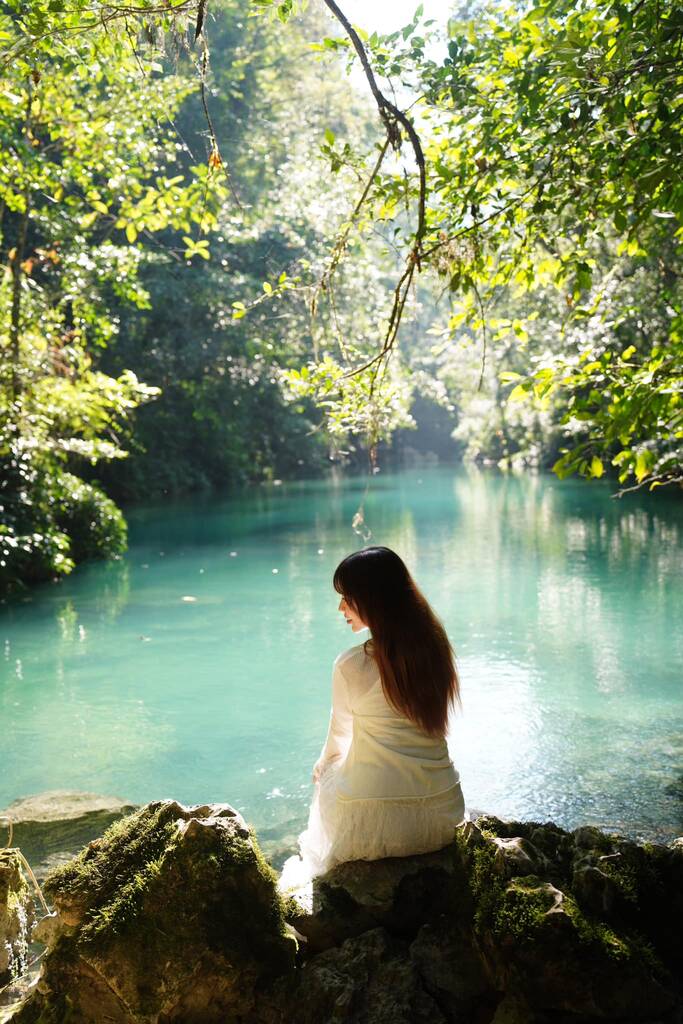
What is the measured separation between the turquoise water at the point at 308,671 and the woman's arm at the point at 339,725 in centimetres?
224

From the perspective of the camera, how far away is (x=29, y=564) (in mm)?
14820

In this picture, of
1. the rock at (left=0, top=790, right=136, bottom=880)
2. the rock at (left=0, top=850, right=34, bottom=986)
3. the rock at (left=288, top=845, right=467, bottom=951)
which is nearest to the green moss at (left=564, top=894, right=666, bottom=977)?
the rock at (left=288, top=845, right=467, bottom=951)

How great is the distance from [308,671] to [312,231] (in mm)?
23154

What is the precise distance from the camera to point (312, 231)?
29.9m

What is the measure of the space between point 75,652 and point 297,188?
23.6 metres

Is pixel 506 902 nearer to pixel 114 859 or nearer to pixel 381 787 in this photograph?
pixel 381 787

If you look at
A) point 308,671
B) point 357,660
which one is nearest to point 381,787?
point 357,660

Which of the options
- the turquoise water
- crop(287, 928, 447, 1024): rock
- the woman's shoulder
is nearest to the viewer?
crop(287, 928, 447, 1024): rock

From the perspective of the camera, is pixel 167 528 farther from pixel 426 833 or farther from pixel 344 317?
pixel 426 833

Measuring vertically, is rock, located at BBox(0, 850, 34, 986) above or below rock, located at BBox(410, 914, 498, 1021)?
below

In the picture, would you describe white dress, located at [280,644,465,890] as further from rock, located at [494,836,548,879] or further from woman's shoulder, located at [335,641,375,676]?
rock, located at [494,836,548,879]

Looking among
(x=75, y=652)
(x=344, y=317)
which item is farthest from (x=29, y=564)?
(x=344, y=317)

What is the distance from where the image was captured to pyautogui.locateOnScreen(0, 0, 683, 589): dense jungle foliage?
4.86 m

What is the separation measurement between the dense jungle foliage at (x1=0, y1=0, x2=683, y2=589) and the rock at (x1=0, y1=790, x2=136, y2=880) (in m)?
2.64
